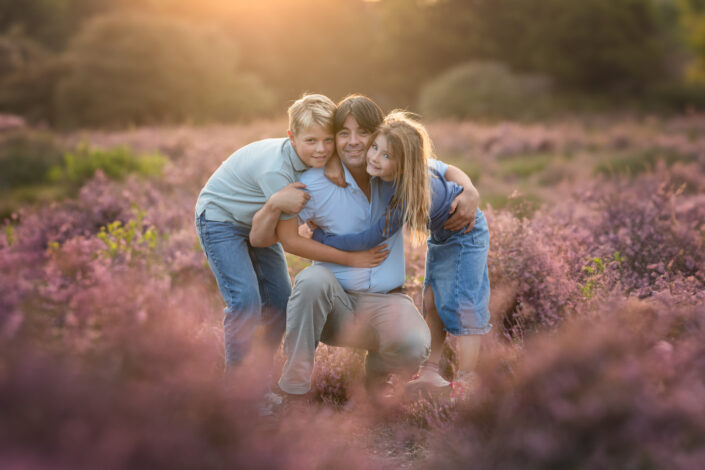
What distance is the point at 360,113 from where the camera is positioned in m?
3.36

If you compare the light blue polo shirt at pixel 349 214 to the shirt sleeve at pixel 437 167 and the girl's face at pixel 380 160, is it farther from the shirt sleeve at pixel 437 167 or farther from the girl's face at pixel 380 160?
the shirt sleeve at pixel 437 167

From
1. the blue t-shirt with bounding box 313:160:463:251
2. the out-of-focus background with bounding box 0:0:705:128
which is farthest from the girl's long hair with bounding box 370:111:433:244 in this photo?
the out-of-focus background with bounding box 0:0:705:128

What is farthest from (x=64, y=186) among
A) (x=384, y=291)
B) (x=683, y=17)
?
(x=683, y=17)

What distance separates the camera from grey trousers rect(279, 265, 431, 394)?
322 centimetres

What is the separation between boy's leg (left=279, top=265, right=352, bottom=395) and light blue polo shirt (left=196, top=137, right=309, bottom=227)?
40 cm

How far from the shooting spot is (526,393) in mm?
2145

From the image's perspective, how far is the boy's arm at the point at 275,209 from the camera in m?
3.21

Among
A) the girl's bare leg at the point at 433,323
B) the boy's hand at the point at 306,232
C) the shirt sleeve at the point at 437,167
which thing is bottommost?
the girl's bare leg at the point at 433,323

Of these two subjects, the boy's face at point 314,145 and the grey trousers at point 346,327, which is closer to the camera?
the grey trousers at point 346,327

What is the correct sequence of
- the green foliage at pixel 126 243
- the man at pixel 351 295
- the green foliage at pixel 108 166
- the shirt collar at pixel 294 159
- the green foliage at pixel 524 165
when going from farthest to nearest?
the green foliage at pixel 524 165 → the green foliage at pixel 108 166 → the green foliage at pixel 126 243 → the shirt collar at pixel 294 159 → the man at pixel 351 295

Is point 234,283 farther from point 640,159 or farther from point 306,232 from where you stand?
point 640,159

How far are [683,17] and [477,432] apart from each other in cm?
4206

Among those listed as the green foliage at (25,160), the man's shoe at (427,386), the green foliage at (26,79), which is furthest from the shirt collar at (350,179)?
the green foliage at (26,79)

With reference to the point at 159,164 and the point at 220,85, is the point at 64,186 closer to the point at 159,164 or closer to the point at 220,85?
the point at 159,164
